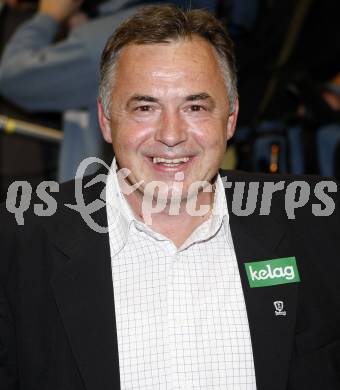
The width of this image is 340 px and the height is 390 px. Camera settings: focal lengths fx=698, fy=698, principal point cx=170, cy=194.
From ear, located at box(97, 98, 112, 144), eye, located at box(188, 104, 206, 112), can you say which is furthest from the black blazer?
eye, located at box(188, 104, 206, 112)

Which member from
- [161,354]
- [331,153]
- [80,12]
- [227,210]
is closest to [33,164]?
[80,12]

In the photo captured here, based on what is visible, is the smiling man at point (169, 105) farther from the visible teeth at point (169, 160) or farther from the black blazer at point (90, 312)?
the black blazer at point (90, 312)

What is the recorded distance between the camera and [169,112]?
1.72m

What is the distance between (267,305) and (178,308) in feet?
0.71

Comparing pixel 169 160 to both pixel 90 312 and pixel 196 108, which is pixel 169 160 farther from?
pixel 90 312

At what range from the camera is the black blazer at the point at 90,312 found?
162 centimetres

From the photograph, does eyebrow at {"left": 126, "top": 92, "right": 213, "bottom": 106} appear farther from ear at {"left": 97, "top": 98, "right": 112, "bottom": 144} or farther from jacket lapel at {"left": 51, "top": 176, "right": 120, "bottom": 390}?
jacket lapel at {"left": 51, "top": 176, "right": 120, "bottom": 390}

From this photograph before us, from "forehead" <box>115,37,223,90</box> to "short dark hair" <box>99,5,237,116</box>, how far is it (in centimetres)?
2

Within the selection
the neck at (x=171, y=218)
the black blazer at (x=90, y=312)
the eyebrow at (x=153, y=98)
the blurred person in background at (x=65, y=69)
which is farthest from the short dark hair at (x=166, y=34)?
the blurred person in background at (x=65, y=69)

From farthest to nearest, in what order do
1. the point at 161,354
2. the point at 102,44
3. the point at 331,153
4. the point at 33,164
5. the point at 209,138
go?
1. the point at 33,164
2. the point at 331,153
3. the point at 102,44
4. the point at 209,138
5. the point at 161,354

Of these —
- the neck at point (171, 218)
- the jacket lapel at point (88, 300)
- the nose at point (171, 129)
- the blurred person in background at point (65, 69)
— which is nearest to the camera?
the jacket lapel at point (88, 300)

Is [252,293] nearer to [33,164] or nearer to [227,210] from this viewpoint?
[227,210]

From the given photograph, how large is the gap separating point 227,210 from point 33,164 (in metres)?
1.61

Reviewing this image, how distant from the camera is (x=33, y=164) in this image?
3270 mm
